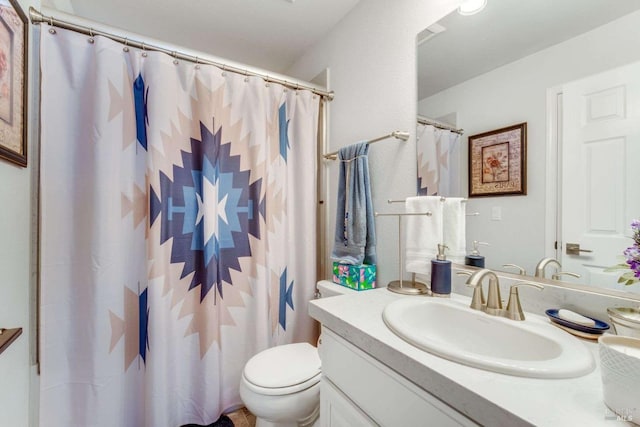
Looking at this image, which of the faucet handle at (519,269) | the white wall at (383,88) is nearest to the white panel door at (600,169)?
the faucet handle at (519,269)

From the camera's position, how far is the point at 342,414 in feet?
2.48

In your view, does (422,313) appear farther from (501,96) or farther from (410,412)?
(501,96)

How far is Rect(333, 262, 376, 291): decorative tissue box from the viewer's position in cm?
129

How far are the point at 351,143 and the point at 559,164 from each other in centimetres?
97

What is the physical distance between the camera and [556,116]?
78cm

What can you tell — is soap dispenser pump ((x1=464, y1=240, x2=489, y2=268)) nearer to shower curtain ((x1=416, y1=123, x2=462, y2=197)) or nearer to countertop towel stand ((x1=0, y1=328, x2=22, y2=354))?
shower curtain ((x1=416, y1=123, x2=462, y2=197))

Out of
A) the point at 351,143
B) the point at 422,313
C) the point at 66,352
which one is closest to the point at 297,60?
the point at 351,143

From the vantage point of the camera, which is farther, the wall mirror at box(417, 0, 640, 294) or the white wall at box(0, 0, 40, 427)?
the white wall at box(0, 0, 40, 427)

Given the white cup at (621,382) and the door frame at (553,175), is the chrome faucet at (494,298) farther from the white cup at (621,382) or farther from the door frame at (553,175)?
the white cup at (621,382)

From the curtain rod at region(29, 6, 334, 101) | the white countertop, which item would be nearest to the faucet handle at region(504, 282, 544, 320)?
the white countertop

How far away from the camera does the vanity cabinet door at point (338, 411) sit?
69 cm

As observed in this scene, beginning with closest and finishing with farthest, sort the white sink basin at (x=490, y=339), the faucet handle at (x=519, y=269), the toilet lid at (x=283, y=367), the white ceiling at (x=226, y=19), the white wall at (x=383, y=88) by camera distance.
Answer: the white sink basin at (x=490, y=339)
the faucet handle at (x=519, y=269)
the toilet lid at (x=283, y=367)
the white wall at (x=383, y=88)
the white ceiling at (x=226, y=19)

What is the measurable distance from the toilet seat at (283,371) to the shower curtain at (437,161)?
3.02 ft

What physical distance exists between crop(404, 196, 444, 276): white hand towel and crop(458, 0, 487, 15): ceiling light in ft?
2.28
